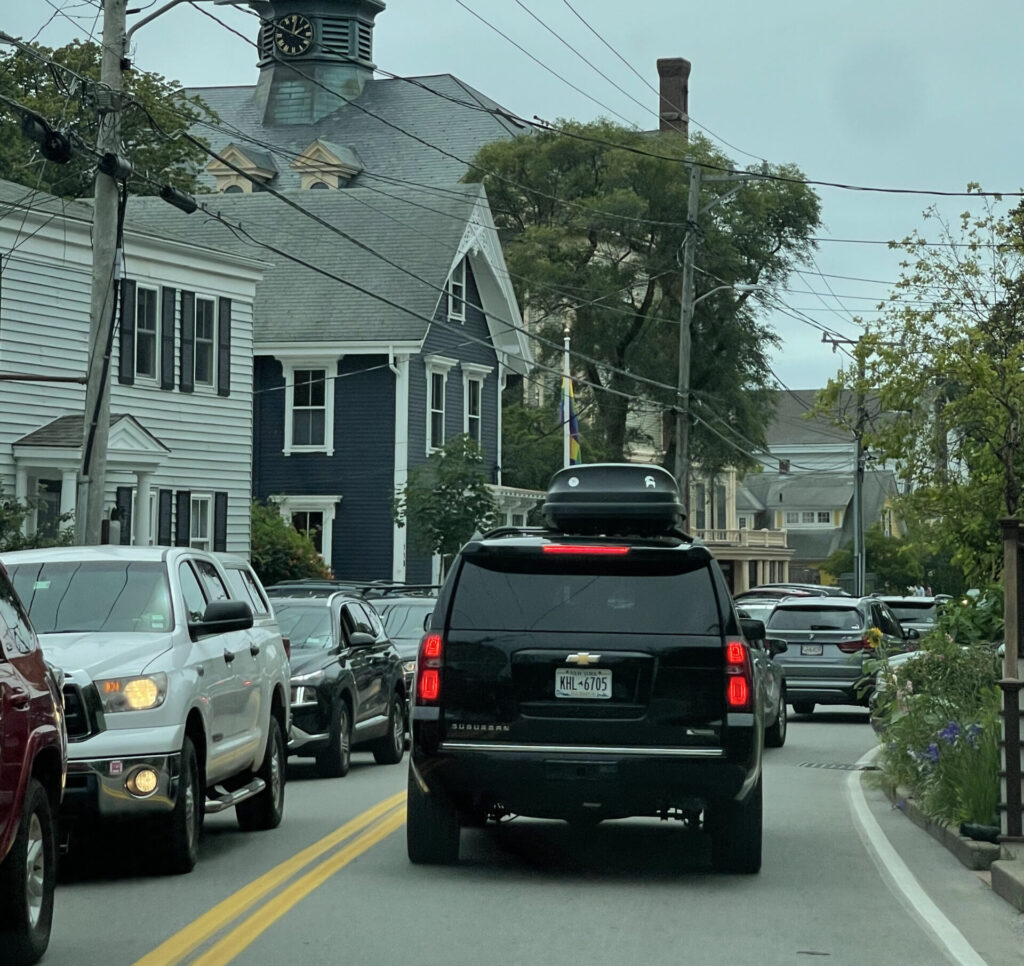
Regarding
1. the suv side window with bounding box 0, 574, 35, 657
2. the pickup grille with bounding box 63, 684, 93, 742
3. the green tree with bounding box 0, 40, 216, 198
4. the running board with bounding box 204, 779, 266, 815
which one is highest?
the green tree with bounding box 0, 40, 216, 198

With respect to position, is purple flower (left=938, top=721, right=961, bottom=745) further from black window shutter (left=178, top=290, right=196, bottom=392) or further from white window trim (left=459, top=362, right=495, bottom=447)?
white window trim (left=459, top=362, right=495, bottom=447)

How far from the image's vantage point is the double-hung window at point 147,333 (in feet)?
111

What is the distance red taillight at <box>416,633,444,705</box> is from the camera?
10500 mm

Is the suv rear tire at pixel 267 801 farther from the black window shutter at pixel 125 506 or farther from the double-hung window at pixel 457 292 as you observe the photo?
the double-hung window at pixel 457 292

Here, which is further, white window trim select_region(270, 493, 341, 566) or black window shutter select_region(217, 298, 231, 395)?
white window trim select_region(270, 493, 341, 566)

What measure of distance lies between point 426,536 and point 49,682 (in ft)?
106

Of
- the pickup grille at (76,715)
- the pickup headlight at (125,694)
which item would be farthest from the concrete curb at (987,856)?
the pickup grille at (76,715)

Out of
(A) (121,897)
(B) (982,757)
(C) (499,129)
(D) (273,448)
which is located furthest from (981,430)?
(C) (499,129)

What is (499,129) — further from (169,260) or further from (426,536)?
(169,260)

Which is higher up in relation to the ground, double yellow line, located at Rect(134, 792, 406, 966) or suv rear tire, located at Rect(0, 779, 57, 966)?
suv rear tire, located at Rect(0, 779, 57, 966)

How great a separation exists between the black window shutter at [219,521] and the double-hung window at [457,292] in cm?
1057

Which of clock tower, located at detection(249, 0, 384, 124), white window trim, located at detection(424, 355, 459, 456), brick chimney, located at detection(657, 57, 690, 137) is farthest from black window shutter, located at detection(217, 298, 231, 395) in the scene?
brick chimney, located at detection(657, 57, 690, 137)

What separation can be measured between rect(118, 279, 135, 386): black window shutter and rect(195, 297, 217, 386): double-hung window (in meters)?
2.33

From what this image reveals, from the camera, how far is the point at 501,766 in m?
10.3
